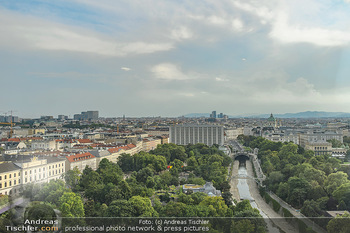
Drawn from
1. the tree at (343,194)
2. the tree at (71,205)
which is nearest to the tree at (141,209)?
the tree at (71,205)

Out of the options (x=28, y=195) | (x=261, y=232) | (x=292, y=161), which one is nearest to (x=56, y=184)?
(x=28, y=195)

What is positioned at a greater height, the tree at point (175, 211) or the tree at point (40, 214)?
the tree at point (40, 214)

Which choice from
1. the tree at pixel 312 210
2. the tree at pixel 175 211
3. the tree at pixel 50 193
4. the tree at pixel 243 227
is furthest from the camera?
the tree at pixel 312 210

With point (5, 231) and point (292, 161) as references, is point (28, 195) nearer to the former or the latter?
point (5, 231)

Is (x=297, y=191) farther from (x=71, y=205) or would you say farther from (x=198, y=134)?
(x=198, y=134)

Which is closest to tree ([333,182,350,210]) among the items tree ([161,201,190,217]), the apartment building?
tree ([161,201,190,217])

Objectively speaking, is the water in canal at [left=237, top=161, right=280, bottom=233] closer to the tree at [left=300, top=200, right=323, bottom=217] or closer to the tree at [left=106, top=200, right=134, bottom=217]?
the tree at [left=300, top=200, right=323, bottom=217]

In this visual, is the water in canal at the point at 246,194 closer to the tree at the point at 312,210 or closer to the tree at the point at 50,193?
the tree at the point at 312,210

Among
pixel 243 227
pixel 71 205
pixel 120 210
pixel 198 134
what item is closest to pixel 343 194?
pixel 243 227
